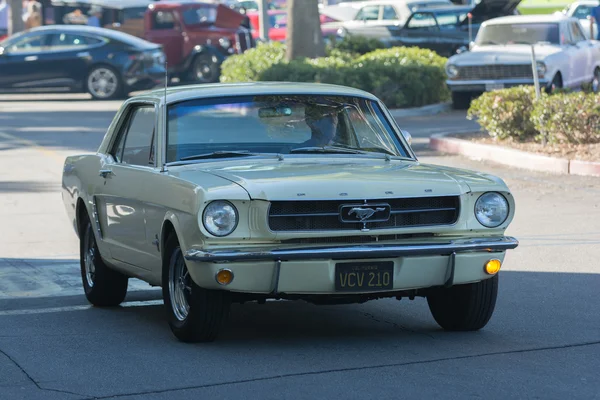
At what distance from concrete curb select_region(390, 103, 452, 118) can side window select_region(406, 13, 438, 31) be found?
1100cm

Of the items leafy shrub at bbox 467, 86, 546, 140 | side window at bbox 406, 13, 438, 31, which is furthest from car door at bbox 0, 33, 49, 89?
leafy shrub at bbox 467, 86, 546, 140

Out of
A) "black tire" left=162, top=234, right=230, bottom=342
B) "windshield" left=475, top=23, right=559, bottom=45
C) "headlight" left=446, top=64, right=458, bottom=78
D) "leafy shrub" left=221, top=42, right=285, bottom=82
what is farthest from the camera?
"leafy shrub" left=221, top=42, right=285, bottom=82

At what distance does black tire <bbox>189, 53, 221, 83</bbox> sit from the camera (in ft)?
105

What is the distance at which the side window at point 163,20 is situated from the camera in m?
32.7

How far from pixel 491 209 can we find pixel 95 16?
31170mm

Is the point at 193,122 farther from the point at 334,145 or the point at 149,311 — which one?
the point at 149,311

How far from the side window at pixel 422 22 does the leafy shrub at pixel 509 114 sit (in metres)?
17.2

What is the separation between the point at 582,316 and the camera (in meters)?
7.48

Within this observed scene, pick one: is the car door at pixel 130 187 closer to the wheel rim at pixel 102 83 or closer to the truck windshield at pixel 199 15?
the wheel rim at pixel 102 83

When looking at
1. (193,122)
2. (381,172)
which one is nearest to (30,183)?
(193,122)

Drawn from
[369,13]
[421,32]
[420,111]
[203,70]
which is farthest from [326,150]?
[369,13]

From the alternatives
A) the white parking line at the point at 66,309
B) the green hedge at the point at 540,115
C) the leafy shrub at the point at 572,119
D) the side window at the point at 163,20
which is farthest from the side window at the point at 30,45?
the white parking line at the point at 66,309

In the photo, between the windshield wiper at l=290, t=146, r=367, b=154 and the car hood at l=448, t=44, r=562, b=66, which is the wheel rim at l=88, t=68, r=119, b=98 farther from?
the windshield wiper at l=290, t=146, r=367, b=154

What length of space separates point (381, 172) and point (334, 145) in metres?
0.83
